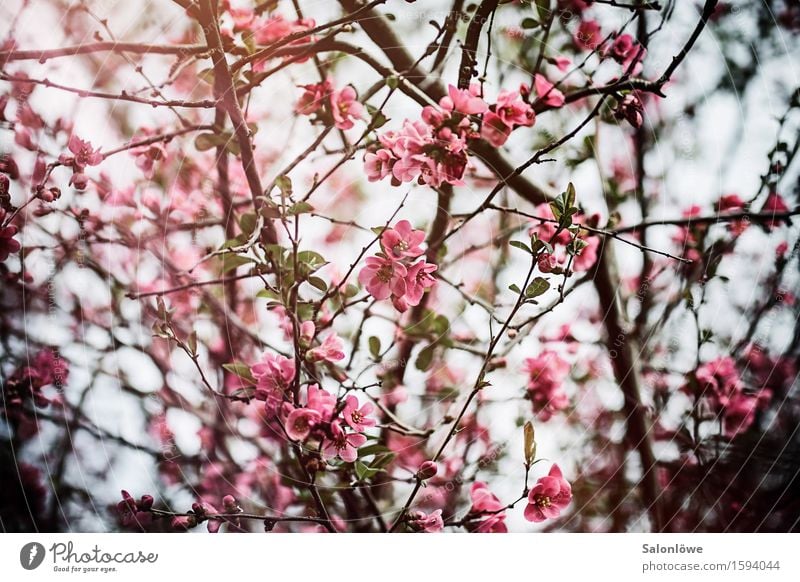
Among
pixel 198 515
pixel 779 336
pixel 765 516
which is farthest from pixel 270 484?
pixel 779 336

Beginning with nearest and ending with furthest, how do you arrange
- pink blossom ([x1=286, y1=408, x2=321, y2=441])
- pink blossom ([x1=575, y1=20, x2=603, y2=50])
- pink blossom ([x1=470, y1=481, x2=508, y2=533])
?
1. pink blossom ([x1=286, y1=408, x2=321, y2=441])
2. pink blossom ([x1=470, y1=481, x2=508, y2=533])
3. pink blossom ([x1=575, y1=20, x2=603, y2=50])

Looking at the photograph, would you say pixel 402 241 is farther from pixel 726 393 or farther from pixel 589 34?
pixel 726 393

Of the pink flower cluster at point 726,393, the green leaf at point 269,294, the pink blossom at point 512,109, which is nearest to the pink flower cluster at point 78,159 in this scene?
the green leaf at point 269,294

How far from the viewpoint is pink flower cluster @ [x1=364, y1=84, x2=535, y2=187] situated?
56 centimetres

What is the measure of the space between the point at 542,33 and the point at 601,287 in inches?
13.5

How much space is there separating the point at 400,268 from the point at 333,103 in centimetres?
20

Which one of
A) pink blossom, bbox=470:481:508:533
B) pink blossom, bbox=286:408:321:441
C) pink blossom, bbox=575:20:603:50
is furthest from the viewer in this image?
pink blossom, bbox=575:20:603:50

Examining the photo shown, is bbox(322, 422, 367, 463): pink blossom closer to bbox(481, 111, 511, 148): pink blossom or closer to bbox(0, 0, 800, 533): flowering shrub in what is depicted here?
bbox(0, 0, 800, 533): flowering shrub

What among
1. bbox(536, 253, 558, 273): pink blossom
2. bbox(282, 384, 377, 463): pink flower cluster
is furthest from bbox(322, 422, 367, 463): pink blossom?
bbox(536, 253, 558, 273): pink blossom

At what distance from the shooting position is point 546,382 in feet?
2.56

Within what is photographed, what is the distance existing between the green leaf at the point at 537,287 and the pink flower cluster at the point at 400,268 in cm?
10

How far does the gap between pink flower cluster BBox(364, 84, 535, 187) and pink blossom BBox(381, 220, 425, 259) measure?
0.05 metres

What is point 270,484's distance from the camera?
797 millimetres

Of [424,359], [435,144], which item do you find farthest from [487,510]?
[435,144]
